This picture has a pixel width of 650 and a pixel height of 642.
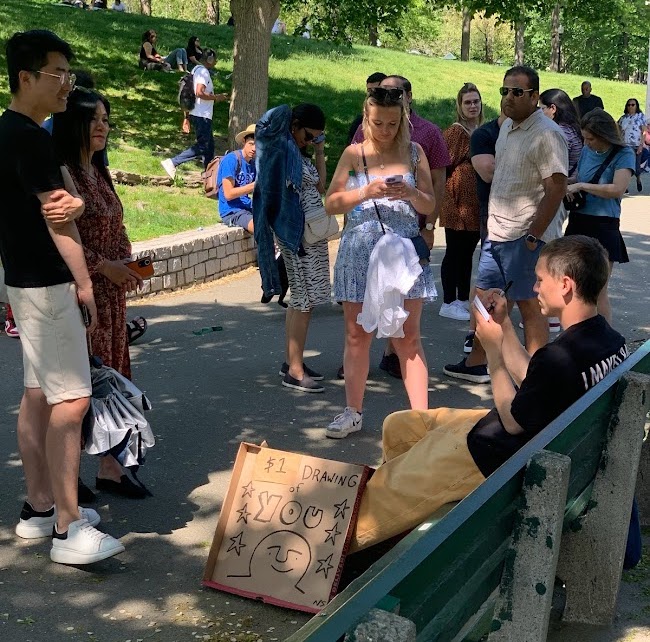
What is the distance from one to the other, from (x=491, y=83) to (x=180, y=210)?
78.1 feet

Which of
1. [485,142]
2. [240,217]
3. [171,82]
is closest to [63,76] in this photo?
[485,142]

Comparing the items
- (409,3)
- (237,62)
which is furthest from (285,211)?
(409,3)

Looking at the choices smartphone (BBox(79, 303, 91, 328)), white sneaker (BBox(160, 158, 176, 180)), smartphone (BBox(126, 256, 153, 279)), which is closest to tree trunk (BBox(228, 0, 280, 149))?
white sneaker (BBox(160, 158, 176, 180))

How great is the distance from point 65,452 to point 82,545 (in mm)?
360

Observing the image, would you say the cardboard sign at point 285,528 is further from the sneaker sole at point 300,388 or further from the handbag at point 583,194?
the handbag at point 583,194

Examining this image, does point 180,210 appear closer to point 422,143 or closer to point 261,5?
point 261,5

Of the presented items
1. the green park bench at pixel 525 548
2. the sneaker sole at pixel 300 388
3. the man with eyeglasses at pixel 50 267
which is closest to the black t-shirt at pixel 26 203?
the man with eyeglasses at pixel 50 267

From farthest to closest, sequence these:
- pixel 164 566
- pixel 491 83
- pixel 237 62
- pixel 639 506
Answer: pixel 491 83
pixel 237 62
pixel 639 506
pixel 164 566

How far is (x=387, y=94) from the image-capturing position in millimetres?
5336

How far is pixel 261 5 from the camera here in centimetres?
1417

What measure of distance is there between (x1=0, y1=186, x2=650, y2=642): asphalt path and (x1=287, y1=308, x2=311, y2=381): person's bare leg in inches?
5.7

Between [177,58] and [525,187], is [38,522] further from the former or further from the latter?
[177,58]

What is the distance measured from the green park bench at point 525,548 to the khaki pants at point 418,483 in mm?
118

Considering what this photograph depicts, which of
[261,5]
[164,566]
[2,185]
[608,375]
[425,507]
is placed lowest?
[164,566]
